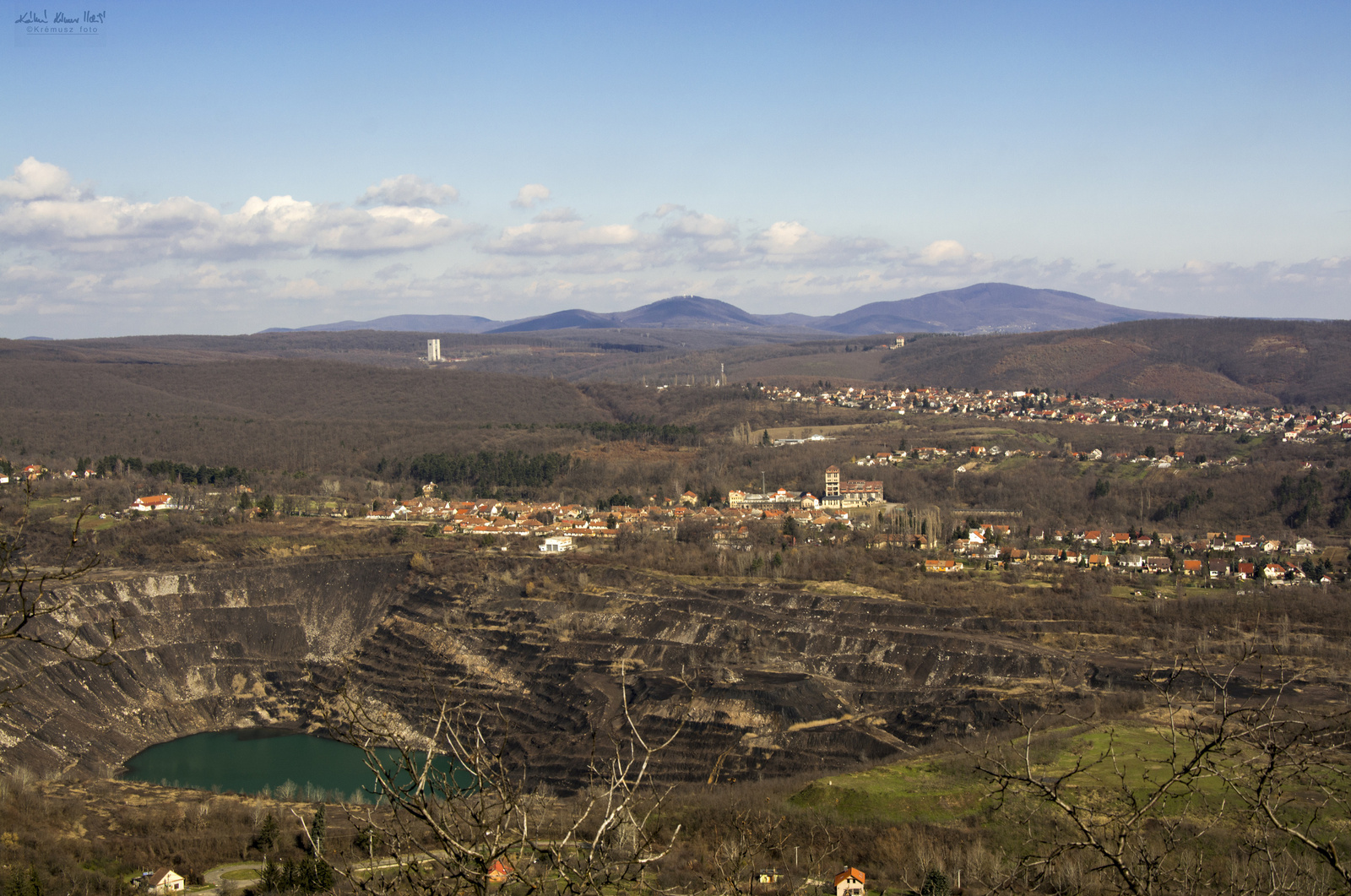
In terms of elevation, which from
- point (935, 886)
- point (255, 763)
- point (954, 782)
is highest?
point (935, 886)

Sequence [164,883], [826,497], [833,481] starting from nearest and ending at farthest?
1. [164,883]
2. [826,497]
3. [833,481]

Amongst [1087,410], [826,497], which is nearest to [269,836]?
[826,497]

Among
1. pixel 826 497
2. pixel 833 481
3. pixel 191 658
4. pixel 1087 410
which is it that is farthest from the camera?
pixel 1087 410

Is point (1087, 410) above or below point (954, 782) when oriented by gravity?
above

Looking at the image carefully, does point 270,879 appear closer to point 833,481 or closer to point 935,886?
point 935,886

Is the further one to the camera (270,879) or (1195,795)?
(1195,795)

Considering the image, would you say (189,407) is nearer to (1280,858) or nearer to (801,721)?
(801,721)

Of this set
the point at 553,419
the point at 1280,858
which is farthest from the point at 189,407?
the point at 1280,858

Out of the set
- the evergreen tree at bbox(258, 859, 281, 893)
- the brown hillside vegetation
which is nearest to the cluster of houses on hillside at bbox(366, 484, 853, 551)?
the evergreen tree at bbox(258, 859, 281, 893)
